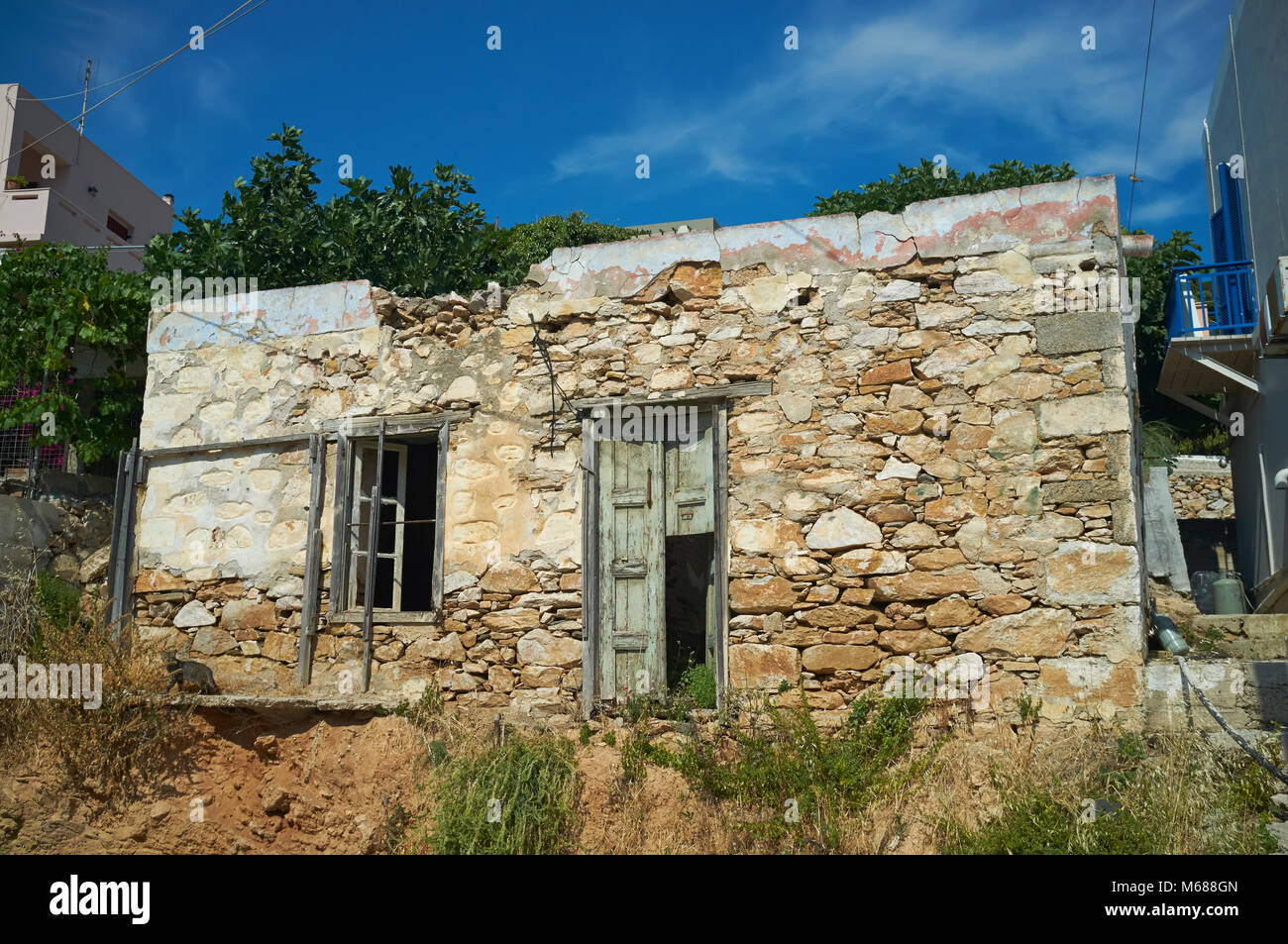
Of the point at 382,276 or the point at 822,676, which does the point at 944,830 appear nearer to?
the point at 822,676

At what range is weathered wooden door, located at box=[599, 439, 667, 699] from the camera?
640 cm

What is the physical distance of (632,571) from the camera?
6.46 meters

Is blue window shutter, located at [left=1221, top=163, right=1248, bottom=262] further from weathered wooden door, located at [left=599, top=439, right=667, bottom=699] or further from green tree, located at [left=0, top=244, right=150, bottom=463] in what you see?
green tree, located at [left=0, top=244, right=150, bottom=463]

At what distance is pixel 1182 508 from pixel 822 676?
31.7ft

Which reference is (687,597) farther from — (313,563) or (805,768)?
(805,768)

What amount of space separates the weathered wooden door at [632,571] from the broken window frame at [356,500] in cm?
120

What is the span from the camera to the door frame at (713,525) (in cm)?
622

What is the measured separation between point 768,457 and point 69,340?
6193mm

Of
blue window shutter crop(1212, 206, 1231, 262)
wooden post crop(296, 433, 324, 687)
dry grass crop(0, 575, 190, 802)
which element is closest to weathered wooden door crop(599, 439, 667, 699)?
Result: wooden post crop(296, 433, 324, 687)

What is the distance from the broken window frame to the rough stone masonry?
0.21ft

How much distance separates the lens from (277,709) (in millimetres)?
6465

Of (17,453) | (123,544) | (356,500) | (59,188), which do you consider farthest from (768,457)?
(59,188)
